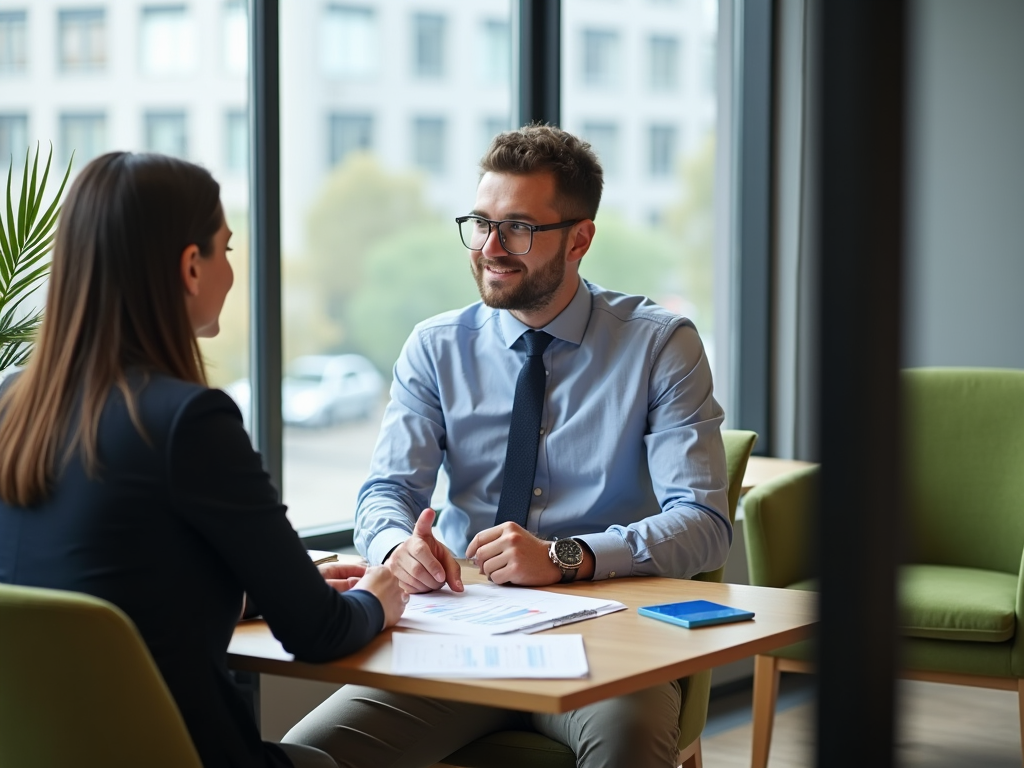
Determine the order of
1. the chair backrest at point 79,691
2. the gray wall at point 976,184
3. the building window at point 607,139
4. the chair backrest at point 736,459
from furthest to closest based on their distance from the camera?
the building window at point 607,139 → the gray wall at point 976,184 → the chair backrest at point 736,459 → the chair backrest at point 79,691

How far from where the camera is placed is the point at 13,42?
2400mm

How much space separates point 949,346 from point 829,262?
3891mm

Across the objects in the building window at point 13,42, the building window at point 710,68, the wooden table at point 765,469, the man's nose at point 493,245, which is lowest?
the wooden table at point 765,469

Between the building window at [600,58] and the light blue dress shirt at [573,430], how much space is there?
176cm

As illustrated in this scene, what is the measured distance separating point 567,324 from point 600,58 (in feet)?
6.50

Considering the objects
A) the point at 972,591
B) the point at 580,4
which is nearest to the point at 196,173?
the point at 972,591

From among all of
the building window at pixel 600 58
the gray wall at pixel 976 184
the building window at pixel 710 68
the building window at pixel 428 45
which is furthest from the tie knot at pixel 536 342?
the building window at pixel 710 68

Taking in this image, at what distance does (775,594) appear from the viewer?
176 cm

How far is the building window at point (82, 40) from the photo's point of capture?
8.19 feet

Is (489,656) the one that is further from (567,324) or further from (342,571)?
(567,324)

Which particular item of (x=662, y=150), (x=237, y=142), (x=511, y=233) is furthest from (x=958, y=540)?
(x=237, y=142)

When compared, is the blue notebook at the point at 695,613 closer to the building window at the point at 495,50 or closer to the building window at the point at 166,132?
the building window at the point at 166,132

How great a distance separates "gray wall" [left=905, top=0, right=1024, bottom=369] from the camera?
3.82m

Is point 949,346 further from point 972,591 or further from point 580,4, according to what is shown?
point 580,4
